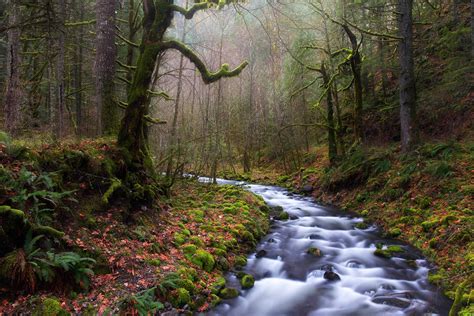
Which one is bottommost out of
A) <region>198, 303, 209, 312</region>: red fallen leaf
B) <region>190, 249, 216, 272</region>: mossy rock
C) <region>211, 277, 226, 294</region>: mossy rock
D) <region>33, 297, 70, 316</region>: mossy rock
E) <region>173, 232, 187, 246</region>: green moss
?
<region>198, 303, 209, 312</region>: red fallen leaf

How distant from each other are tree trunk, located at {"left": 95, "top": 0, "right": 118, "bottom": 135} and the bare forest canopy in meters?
0.02

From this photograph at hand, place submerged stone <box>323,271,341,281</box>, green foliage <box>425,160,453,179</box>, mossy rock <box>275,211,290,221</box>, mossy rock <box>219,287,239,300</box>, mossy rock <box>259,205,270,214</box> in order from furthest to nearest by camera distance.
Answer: mossy rock <box>259,205,270,214</box> < mossy rock <box>275,211,290,221</box> < green foliage <box>425,160,453,179</box> < submerged stone <box>323,271,341,281</box> < mossy rock <box>219,287,239,300</box>

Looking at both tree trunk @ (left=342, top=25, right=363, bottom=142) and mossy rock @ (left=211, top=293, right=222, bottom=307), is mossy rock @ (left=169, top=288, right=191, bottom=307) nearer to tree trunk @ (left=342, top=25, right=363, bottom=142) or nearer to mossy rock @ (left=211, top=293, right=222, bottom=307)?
mossy rock @ (left=211, top=293, right=222, bottom=307)

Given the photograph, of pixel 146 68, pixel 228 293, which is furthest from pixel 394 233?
pixel 146 68

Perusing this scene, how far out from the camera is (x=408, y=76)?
1080cm

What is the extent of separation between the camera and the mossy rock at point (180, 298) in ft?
17.0

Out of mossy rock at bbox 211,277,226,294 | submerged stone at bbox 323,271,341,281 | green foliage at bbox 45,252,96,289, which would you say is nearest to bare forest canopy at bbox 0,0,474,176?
green foliage at bbox 45,252,96,289

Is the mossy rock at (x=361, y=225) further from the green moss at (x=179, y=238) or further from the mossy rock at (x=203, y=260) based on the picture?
the green moss at (x=179, y=238)

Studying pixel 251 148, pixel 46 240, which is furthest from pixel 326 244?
pixel 251 148

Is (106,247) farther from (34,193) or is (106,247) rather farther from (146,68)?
(146,68)

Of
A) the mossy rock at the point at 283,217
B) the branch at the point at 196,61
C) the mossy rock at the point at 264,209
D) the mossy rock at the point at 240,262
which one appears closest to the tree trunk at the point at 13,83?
the branch at the point at 196,61

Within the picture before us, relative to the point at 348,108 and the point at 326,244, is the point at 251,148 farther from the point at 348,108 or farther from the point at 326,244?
the point at 326,244

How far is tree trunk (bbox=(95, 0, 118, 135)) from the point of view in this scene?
7.90m

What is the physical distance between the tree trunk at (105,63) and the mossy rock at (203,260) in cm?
357
